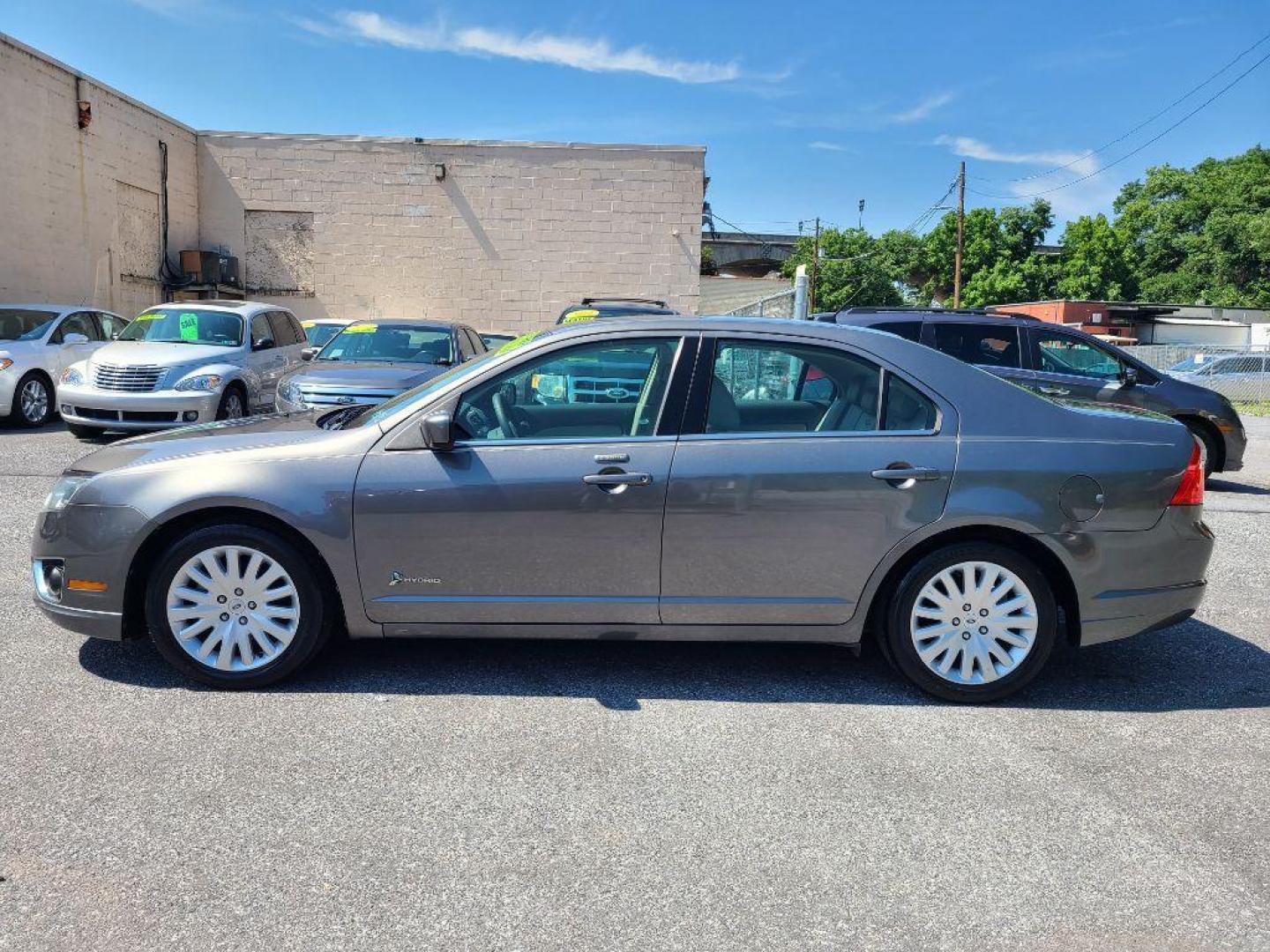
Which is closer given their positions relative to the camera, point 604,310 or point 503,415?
point 503,415

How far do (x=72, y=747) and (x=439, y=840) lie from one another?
4.98 feet

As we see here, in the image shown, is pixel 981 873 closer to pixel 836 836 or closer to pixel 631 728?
pixel 836 836

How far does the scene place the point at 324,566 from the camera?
13.6 ft

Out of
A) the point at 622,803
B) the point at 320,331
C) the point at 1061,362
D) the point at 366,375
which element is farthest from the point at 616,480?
the point at 320,331

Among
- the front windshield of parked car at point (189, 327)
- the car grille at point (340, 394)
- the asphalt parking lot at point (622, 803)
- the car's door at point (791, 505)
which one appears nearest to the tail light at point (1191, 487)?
the asphalt parking lot at point (622, 803)

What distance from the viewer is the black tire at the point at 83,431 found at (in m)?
11.0

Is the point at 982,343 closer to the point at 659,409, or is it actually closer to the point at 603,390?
the point at 603,390

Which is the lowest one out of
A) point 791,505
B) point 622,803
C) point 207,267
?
point 622,803

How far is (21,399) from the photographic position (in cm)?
1231

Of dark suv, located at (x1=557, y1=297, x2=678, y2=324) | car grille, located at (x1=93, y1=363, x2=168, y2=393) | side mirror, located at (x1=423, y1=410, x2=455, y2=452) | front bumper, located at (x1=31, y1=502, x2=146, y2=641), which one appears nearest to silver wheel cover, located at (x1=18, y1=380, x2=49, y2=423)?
car grille, located at (x1=93, y1=363, x2=168, y2=393)

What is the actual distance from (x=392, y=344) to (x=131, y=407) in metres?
2.80

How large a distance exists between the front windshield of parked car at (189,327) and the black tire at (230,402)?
0.69 m

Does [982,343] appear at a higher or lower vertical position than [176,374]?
higher

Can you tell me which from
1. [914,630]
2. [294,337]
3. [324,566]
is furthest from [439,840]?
[294,337]
